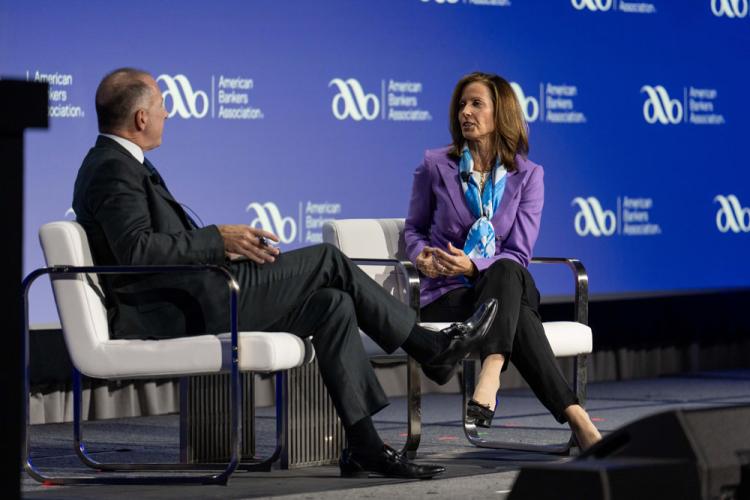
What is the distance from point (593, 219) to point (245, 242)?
125 inches

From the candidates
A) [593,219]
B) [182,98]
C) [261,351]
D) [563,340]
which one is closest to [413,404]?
[563,340]

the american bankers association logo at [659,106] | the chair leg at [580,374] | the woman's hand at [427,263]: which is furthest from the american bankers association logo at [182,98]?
the american bankers association logo at [659,106]

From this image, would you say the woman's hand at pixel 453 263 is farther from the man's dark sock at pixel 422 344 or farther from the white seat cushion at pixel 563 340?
the man's dark sock at pixel 422 344

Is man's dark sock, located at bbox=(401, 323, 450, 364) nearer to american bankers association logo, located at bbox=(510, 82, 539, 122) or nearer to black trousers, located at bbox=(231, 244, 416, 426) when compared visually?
black trousers, located at bbox=(231, 244, 416, 426)

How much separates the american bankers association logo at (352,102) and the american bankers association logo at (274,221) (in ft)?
1.65

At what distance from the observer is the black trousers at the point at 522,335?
13.1ft

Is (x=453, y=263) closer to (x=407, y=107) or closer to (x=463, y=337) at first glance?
(x=463, y=337)

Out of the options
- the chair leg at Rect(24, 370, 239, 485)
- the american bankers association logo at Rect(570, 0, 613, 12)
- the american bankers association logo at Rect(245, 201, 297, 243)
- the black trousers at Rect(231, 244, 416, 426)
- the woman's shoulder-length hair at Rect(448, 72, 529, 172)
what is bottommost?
the chair leg at Rect(24, 370, 239, 485)

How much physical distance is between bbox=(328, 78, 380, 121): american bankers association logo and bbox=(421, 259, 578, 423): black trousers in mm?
1817

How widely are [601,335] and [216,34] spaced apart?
8.75 feet

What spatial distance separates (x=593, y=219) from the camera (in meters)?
6.60

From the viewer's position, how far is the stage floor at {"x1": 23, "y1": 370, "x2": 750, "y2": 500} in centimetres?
352

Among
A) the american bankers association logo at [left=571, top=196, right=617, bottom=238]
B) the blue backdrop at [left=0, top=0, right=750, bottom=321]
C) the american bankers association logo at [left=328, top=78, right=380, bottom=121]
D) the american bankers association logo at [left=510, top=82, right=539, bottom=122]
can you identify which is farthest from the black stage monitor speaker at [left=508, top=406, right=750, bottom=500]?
the american bankers association logo at [left=571, top=196, right=617, bottom=238]

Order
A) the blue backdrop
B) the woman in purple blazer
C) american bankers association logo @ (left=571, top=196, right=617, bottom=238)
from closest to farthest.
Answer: the woman in purple blazer → the blue backdrop → american bankers association logo @ (left=571, top=196, right=617, bottom=238)
